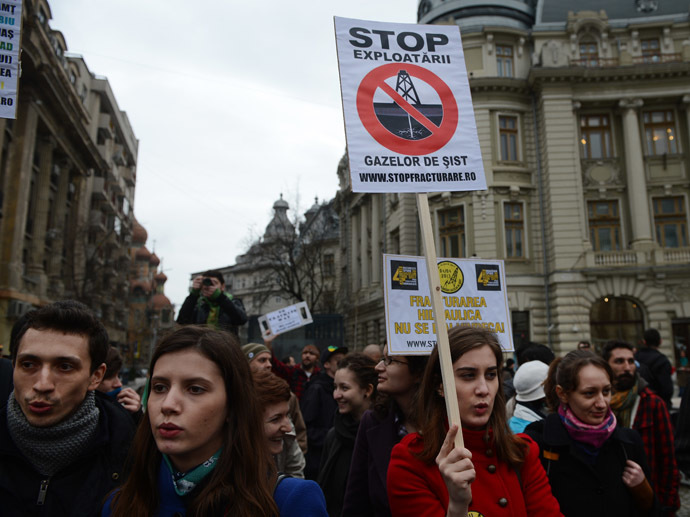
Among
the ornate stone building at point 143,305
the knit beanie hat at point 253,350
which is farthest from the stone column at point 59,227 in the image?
the knit beanie hat at point 253,350

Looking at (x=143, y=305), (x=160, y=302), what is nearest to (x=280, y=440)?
(x=143, y=305)

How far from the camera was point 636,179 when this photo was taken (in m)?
27.1

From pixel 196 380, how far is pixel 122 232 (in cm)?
6195

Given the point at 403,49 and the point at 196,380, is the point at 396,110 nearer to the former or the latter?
the point at 403,49

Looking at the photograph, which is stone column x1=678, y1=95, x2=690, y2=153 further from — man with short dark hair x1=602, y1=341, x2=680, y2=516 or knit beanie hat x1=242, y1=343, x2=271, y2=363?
knit beanie hat x1=242, y1=343, x2=271, y2=363

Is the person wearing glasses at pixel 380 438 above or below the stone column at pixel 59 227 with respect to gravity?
below

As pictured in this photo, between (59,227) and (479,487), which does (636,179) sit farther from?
(59,227)

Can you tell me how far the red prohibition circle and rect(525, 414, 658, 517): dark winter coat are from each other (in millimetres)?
1922

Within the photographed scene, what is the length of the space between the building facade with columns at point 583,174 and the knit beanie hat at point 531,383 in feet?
72.9

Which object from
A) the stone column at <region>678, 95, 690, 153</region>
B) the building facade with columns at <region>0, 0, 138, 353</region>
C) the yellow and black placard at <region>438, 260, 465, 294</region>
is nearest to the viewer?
the yellow and black placard at <region>438, 260, 465, 294</region>

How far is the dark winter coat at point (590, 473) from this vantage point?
10.6ft

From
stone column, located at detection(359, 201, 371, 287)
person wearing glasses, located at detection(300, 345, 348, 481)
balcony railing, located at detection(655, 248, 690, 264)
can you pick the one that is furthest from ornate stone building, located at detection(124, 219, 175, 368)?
person wearing glasses, located at detection(300, 345, 348, 481)

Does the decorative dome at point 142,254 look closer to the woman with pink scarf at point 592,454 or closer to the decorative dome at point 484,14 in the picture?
the decorative dome at point 484,14

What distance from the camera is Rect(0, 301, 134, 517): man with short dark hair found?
239cm
